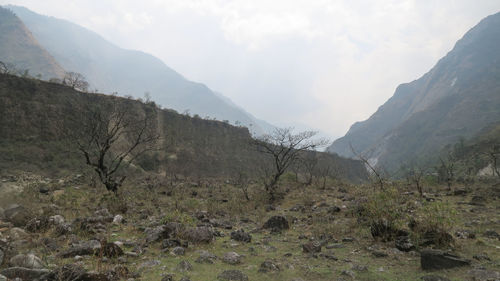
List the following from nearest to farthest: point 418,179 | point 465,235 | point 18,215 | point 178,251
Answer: point 178,251
point 465,235
point 18,215
point 418,179

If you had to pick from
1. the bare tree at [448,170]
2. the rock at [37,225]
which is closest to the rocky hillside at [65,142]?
the rock at [37,225]

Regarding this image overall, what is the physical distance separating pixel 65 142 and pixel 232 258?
35389 mm

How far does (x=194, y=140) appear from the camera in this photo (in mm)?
52812

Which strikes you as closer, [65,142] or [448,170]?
[448,170]

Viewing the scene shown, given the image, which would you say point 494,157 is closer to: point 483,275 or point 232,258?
point 483,275

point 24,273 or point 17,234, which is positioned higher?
point 24,273

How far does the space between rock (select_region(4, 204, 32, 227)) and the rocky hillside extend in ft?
27.7

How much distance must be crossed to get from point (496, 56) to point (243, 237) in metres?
250

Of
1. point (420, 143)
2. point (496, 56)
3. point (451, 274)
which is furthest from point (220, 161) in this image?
point (496, 56)

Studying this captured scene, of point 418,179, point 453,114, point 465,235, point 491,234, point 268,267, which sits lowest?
point 268,267

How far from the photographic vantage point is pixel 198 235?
6.55m

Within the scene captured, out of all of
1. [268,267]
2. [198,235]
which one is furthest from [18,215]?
[268,267]

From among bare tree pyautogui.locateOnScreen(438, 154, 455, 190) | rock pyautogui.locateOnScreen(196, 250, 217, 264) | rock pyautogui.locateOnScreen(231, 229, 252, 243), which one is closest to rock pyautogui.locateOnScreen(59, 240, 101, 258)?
rock pyautogui.locateOnScreen(196, 250, 217, 264)

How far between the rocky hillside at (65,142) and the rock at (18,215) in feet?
27.7
